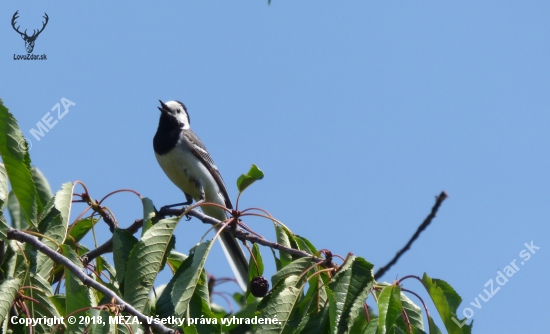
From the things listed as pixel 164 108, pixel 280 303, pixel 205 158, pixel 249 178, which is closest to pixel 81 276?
pixel 280 303

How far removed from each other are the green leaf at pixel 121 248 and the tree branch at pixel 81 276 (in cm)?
28

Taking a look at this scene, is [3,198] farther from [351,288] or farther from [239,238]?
[351,288]

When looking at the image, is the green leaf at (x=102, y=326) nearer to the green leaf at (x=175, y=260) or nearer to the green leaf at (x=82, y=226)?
the green leaf at (x=175, y=260)

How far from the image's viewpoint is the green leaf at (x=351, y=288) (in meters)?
2.42

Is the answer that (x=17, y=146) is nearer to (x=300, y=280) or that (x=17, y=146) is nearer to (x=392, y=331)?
(x=300, y=280)

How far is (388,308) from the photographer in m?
2.39

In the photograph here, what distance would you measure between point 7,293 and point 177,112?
5349 mm

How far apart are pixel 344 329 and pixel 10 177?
1471mm

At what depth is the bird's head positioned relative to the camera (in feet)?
24.7

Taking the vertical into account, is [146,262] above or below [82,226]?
below

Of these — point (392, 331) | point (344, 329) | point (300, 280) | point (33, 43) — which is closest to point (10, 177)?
point (300, 280)

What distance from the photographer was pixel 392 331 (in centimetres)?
242

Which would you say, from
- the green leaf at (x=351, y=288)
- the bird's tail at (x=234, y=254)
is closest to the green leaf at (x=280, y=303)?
the green leaf at (x=351, y=288)

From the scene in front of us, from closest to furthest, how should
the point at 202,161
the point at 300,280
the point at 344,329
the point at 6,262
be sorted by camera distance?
1. the point at 344,329
2. the point at 300,280
3. the point at 6,262
4. the point at 202,161
